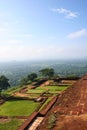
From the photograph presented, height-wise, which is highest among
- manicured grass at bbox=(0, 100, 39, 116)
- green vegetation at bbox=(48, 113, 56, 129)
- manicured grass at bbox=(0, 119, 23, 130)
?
green vegetation at bbox=(48, 113, 56, 129)

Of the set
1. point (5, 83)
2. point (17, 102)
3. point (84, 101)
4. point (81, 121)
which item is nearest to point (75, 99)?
point (84, 101)

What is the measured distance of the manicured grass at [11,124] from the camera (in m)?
13.0

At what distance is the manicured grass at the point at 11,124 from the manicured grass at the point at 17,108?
1623 mm

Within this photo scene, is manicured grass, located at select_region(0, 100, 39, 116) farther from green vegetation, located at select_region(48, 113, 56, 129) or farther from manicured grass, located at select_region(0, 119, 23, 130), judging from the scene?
green vegetation, located at select_region(48, 113, 56, 129)

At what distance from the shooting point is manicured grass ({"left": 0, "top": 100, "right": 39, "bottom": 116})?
16.1 meters

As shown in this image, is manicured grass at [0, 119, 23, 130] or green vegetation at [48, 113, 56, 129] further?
manicured grass at [0, 119, 23, 130]

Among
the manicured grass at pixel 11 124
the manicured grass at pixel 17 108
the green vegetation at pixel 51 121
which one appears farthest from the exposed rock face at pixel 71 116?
the manicured grass at pixel 17 108

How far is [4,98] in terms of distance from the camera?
22359mm

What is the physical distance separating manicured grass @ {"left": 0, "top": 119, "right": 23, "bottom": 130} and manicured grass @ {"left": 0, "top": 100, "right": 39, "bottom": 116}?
5.32ft

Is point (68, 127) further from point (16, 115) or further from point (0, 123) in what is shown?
point (16, 115)

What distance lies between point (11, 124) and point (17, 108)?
4139 mm

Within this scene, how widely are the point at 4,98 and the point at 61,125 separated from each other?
57.2 feet

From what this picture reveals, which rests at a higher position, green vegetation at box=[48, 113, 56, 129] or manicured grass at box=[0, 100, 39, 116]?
green vegetation at box=[48, 113, 56, 129]

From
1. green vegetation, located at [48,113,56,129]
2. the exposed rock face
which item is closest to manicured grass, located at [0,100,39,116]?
the exposed rock face
